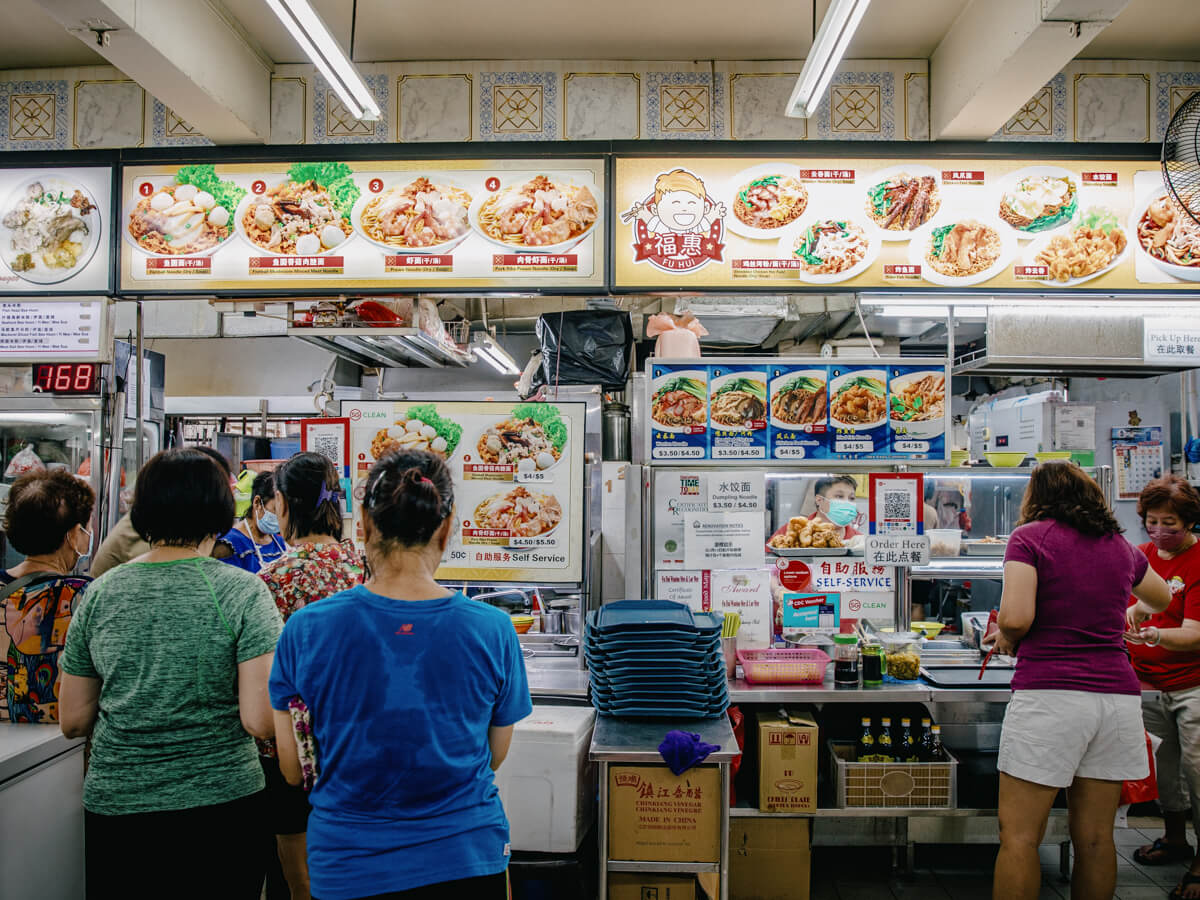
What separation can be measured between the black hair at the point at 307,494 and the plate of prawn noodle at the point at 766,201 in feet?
7.03

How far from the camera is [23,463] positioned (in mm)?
4016

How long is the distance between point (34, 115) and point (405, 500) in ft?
12.2

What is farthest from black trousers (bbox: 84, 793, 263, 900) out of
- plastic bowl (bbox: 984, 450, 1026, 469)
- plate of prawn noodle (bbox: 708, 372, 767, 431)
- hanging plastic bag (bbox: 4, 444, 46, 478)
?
plastic bowl (bbox: 984, 450, 1026, 469)

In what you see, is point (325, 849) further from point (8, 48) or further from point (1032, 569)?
point (8, 48)

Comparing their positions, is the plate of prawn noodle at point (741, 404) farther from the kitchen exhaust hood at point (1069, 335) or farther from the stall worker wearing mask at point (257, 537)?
the stall worker wearing mask at point (257, 537)

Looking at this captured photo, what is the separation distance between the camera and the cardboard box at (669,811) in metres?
2.61

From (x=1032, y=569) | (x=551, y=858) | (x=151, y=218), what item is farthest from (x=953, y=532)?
(x=151, y=218)

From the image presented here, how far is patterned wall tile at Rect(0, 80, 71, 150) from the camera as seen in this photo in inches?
148

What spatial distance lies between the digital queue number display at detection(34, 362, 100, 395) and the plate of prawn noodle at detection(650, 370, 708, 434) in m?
2.78

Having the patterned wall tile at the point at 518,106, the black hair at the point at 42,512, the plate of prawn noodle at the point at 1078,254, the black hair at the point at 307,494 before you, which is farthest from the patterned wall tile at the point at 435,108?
the plate of prawn noodle at the point at 1078,254

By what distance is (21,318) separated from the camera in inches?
146

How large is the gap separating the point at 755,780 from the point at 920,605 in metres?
1.79

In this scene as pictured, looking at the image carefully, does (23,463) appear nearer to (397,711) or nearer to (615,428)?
(397,711)

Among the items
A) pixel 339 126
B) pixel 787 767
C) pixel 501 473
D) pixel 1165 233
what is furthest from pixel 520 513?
pixel 1165 233
